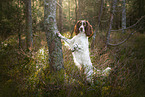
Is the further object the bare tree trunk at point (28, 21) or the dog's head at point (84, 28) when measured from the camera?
the bare tree trunk at point (28, 21)

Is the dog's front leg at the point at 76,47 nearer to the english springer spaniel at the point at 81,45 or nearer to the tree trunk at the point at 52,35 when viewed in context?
the english springer spaniel at the point at 81,45

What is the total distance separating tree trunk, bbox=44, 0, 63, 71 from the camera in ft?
9.86

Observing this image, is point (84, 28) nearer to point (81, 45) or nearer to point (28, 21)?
point (81, 45)

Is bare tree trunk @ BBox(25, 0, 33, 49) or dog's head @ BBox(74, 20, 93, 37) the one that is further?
bare tree trunk @ BBox(25, 0, 33, 49)

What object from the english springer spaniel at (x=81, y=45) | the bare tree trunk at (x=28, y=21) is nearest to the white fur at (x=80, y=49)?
the english springer spaniel at (x=81, y=45)

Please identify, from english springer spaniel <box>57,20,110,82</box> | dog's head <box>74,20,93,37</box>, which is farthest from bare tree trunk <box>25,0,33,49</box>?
dog's head <box>74,20,93,37</box>

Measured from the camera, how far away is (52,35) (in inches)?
121

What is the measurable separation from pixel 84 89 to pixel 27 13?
5139 mm

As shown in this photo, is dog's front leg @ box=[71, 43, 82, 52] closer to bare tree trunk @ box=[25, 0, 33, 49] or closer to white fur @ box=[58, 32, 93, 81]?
white fur @ box=[58, 32, 93, 81]

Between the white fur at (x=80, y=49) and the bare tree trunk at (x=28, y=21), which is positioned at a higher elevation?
the bare tree trunk at (x=28, y=21)

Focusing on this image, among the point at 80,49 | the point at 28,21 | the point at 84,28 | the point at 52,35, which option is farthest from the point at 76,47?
the point at 28,21

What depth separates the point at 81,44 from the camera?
3.12 m

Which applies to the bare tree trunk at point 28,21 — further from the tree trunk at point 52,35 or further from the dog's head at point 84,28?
the dog's head at point 84,28

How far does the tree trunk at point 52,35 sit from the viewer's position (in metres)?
3.01
